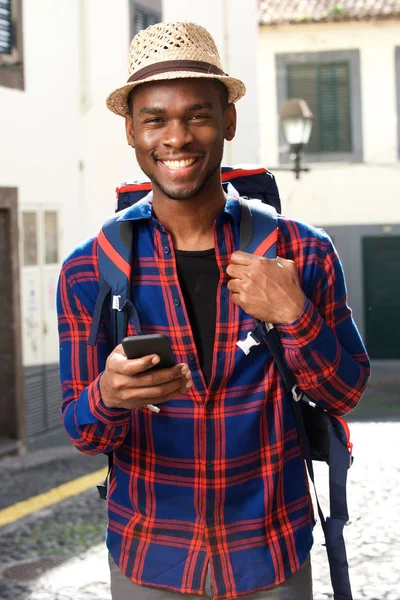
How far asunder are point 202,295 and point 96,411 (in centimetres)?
39

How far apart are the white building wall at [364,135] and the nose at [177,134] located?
1857cm

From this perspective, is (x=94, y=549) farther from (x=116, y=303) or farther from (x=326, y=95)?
(x=326, y=95)

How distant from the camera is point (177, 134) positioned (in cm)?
263

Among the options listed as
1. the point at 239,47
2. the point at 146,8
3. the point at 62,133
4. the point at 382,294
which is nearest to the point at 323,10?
the point at 239,47

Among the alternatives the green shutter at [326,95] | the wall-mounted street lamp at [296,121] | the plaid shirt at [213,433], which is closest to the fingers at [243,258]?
the plaid shirt at [213,433]

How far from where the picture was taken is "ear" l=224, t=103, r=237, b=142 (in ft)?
9.21

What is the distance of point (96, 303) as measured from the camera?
2.63 m

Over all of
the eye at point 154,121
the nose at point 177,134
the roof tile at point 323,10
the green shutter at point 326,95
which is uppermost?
the roof tile at point 323,10

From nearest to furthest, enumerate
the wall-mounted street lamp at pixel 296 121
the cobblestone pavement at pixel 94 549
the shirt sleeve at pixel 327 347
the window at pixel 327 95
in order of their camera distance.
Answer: the shirt sleeve at pixel 327 347 < the cobblestone pavement at pixel 94 549 < the wall-mounted street lamp at pixel 296 121 < the window at pixel 327 95

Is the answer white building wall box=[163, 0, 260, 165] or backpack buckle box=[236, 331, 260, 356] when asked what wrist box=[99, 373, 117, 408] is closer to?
backpack buckle box=[236, 331, 260, 356]

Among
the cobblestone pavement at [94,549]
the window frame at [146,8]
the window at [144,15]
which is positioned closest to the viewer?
the cobblestone pavement at [94,549]

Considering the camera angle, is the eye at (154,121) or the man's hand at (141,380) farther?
the eye at (154,121)

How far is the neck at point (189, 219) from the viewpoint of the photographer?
107 inches

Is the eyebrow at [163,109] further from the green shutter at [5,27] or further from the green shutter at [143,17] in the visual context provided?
the green shutter at [143,17]
